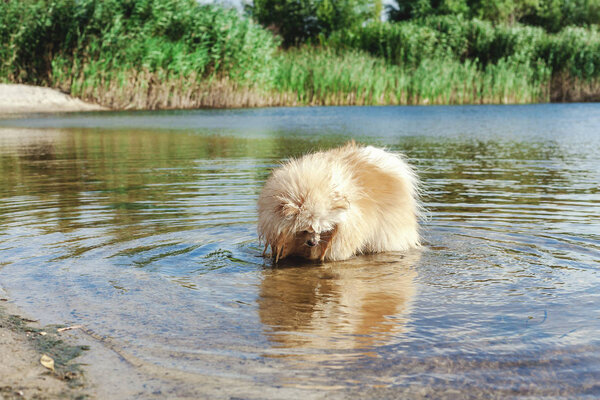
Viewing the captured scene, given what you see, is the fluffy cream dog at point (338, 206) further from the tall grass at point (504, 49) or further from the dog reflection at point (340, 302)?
the tall grass at point (504, 49)

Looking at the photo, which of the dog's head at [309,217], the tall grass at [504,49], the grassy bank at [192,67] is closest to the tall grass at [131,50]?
the grassy bank at [192,67]

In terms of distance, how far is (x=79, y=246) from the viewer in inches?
215

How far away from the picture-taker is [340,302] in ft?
13.5

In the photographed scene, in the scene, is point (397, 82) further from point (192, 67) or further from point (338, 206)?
point (338, 206)

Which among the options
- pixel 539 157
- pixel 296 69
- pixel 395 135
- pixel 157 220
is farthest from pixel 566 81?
pixel 157 220

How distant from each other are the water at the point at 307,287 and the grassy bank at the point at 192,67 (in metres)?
15.0

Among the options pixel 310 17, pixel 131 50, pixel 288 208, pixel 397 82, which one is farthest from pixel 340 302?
pixel 310 17

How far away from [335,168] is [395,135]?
11344mm

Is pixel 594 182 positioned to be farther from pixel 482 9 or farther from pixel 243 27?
pixel 482 9

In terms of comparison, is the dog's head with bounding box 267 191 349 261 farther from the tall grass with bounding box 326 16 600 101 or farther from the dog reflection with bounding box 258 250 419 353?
the tall grass with bounding box 326 16 600 101

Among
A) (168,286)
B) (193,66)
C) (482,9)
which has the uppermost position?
(482,9)

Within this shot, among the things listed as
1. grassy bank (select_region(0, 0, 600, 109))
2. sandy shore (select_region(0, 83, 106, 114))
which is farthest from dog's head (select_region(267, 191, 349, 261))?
sandy shore (select_region(0, 83, 106, 114))

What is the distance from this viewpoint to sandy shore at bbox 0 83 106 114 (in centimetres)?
2386

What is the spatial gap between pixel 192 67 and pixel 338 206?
858 inches
